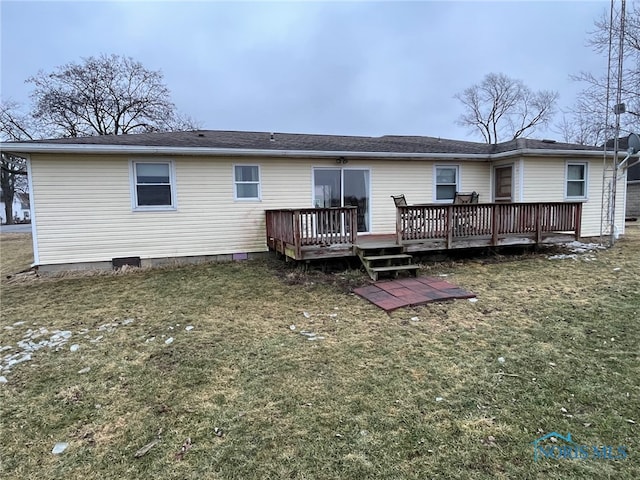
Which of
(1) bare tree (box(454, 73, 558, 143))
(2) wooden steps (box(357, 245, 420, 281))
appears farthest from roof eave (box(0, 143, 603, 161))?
(1) bare tree (box(454, 73, 558, 143))

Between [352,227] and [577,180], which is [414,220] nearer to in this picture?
[352,227]

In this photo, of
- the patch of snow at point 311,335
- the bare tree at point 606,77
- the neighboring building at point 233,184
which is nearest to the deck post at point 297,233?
the neighboring building at point 233,184

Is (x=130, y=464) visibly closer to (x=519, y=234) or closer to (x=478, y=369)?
(x=478, y=369)

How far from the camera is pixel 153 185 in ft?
25.6

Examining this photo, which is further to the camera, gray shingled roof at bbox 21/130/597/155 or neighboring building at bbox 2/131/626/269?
gray shingled roof at bbox 21/130/597/155

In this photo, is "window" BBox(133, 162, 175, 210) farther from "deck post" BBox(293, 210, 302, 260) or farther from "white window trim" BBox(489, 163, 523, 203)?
"white window trim" BBox(489, 163, 523, 203)

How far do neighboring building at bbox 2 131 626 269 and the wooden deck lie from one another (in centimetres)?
81

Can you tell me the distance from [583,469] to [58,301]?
661cm

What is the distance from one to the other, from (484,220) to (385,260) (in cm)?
268

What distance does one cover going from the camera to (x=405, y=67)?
76.2ft

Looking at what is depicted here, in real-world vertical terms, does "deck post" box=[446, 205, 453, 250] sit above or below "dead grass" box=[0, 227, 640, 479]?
above

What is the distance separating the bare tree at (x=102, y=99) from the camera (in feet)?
66.7

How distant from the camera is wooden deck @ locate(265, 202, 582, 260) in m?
6.61

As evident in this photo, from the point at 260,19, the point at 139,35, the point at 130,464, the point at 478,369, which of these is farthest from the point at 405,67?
the point at 130,464
